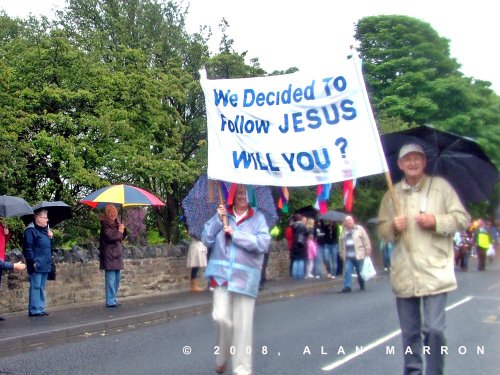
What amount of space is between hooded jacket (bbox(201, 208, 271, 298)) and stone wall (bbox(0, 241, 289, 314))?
779 centimetres

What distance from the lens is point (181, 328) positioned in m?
13.3

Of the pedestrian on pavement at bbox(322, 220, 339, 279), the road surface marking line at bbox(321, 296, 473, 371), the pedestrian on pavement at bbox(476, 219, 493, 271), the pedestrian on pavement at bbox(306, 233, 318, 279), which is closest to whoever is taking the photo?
the road surface marking line at bbox(321, 296, 473, 371)

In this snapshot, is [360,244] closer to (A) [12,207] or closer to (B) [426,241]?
(A) [12,207]

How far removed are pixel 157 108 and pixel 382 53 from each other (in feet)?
70.2

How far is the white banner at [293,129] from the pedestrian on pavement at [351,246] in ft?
38.2

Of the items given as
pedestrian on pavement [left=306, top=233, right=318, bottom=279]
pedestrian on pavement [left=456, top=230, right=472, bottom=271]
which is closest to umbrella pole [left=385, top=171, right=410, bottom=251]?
pedestrian on pavement [left=306, top=233, right=318, bottom=279]

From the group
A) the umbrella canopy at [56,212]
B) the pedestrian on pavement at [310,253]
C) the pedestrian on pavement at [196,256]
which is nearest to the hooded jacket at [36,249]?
the umbrella canopy at [56,212]

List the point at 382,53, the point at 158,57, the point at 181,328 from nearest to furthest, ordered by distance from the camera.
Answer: the point at 181,328 < the point at 158,57 < the point at 382,53

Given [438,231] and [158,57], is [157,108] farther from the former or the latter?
[438,231]

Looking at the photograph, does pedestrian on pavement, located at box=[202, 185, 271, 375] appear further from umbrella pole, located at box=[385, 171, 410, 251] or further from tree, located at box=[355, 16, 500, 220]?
tree, located at box=[355, 16, 500, 220]

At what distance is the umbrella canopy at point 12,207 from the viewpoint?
13453 millimetres

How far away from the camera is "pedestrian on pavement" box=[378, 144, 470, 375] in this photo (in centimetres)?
664

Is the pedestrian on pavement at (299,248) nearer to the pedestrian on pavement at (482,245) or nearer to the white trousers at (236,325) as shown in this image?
the pedestrian on pavement at (482,245)

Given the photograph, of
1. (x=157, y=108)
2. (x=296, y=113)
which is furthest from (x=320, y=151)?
(x=157, y=108)
